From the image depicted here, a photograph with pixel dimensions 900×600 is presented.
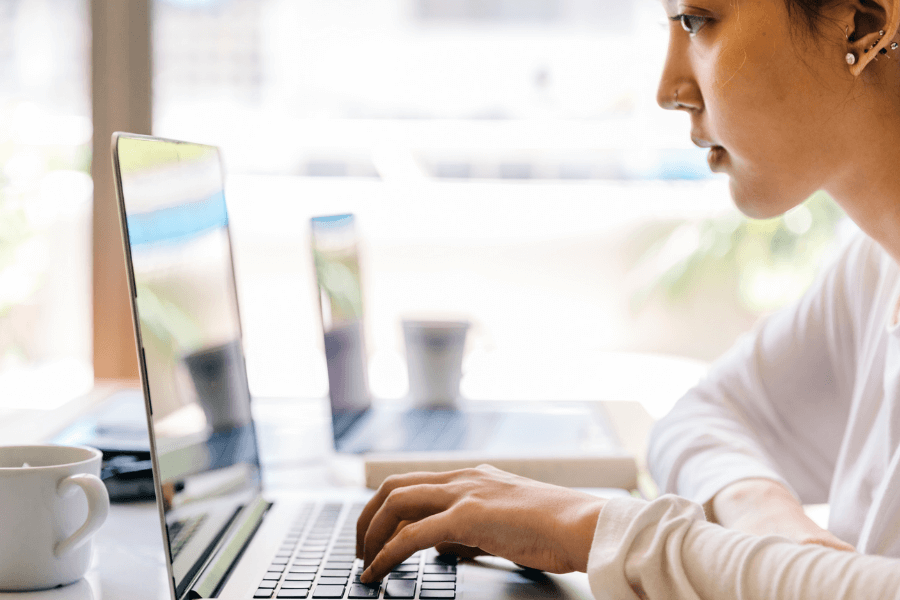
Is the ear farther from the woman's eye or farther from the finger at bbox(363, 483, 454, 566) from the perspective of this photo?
the finger at bbox(363, 483, 454, 566)

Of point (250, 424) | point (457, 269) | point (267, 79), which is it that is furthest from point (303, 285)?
point (250, 424)

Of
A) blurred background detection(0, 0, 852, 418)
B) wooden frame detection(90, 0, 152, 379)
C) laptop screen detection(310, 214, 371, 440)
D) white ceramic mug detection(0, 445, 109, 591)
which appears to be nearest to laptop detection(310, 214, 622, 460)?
laptop screen detection(310, 214, 371, 440)

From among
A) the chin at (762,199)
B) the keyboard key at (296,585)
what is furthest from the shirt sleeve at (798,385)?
the keyboard key at (296,585)

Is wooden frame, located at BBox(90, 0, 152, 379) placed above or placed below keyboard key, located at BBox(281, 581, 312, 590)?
above

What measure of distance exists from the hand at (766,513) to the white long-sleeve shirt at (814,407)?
0.05ft

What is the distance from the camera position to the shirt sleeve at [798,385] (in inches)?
35.4

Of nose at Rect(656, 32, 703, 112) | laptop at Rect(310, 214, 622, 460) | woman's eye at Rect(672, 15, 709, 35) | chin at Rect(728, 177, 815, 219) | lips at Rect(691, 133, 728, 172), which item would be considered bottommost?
laptop at Rect(310, 214, 622, 460)

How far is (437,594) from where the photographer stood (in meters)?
0.56

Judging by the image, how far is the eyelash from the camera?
67cm

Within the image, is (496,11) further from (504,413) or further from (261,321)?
(504,413)

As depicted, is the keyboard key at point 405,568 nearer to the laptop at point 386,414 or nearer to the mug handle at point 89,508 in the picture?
the mug handle at point 89,508

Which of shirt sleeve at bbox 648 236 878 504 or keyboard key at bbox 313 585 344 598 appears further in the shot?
shirt sleeve at bbox 648 236 878 504

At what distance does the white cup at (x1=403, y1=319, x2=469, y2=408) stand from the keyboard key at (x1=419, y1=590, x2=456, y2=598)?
2.00ft

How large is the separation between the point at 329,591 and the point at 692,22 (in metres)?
0.54
